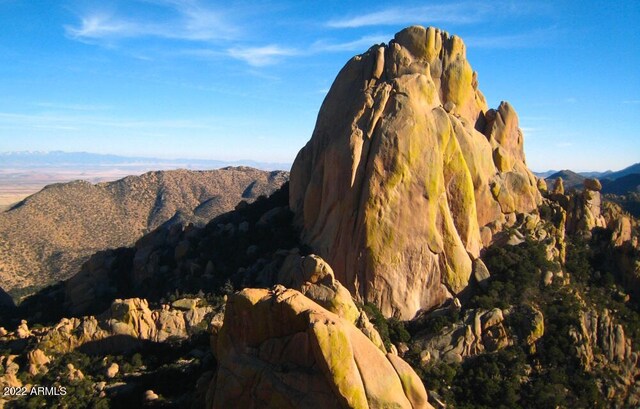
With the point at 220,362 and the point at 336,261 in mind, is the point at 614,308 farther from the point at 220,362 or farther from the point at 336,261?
the point at 220,362

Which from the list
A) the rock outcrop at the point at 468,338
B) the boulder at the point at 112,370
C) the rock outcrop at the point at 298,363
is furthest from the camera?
the rock outcrop at the point at 468,338


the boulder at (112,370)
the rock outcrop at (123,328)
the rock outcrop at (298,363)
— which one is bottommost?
the boulder at (112,370)

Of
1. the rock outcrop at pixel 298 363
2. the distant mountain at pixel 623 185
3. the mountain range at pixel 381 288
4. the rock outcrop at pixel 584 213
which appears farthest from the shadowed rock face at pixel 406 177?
the distant mountain at pixel 623 185

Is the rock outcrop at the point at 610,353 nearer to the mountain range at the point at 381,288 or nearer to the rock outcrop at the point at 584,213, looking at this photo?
the mountain range at the point at 381,288

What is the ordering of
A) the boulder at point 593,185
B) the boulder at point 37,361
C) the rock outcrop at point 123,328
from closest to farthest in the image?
the boulder at point 37,361 → the rock outcrop at point 123,328 → the boulder at point 593,185

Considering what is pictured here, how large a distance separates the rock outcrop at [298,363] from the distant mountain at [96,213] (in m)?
81.2

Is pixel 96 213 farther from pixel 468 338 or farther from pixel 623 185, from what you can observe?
pixel 623 185

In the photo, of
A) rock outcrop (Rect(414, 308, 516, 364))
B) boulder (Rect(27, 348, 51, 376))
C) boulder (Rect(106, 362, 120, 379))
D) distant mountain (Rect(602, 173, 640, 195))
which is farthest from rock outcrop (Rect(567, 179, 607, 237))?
distant mountain (Rect(602, 173, 640, 195))

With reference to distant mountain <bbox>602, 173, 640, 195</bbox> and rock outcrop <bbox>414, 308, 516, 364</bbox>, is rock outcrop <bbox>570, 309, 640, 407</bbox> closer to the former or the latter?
rock outcrop <bbox>414, 308, 516, 364</bbox>

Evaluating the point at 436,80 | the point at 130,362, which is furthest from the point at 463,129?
the point at 130,362

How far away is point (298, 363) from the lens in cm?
2592

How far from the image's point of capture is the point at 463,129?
2189 inches

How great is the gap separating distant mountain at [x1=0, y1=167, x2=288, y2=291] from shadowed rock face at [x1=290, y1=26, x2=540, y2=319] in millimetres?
67858

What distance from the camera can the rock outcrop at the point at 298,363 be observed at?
24.5m
